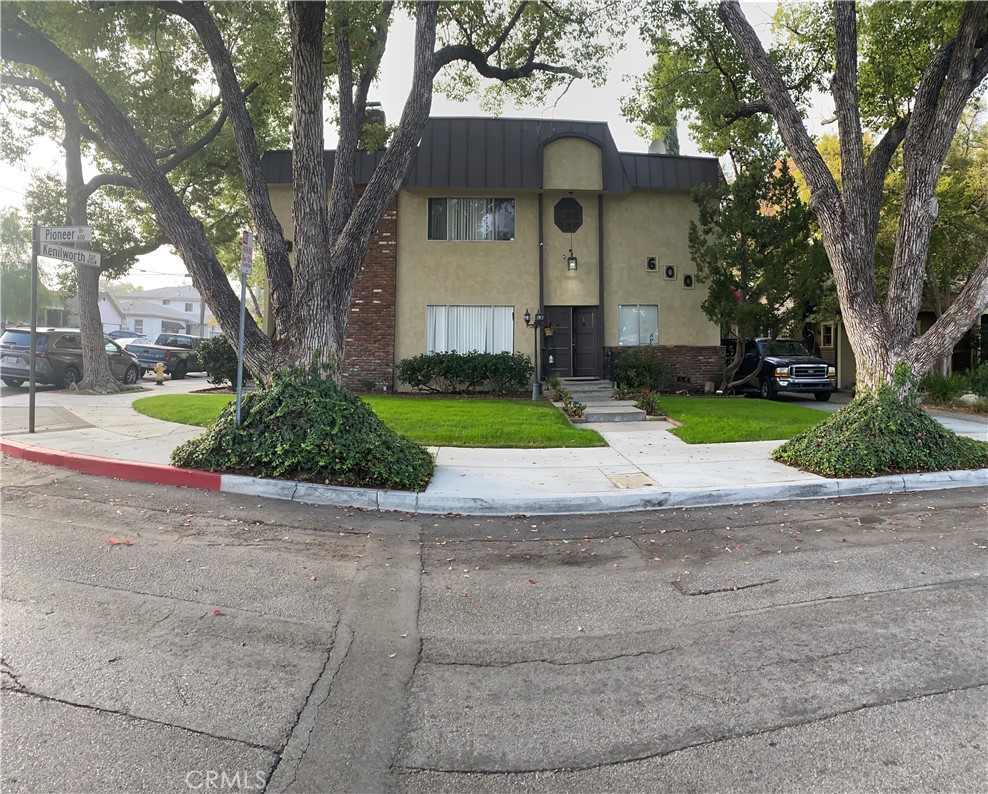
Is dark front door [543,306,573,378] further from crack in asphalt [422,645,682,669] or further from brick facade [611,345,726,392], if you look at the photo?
crack in asphalt [422,645,682,669]

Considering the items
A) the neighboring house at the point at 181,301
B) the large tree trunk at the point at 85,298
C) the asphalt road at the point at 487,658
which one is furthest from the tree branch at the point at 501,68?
the neighboring house at the point at 181,301

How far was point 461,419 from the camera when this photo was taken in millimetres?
10602

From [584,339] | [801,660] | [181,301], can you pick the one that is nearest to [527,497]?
[801,660]

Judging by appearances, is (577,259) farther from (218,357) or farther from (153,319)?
(153,319)

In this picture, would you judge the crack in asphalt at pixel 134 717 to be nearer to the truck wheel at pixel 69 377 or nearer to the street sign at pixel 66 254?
the street sign at pixel 66 254

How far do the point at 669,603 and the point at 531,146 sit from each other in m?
14.1

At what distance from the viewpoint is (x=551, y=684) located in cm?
289

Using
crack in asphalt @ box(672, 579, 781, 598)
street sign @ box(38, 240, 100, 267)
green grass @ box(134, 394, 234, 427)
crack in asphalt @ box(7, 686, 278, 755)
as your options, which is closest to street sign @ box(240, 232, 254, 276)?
green grass @ box(134, 394, 234, 427)

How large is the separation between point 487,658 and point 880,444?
20.6 ft

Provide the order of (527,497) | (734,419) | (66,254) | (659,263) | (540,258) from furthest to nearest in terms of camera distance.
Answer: (659,263)
(540,258)
(734,419)
(66,254)
(527,497)

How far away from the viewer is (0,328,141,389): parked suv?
15133mm

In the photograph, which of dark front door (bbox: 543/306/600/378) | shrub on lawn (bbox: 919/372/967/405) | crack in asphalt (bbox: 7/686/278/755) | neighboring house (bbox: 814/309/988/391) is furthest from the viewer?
neighboring house (bbox: 814/309/988/391)

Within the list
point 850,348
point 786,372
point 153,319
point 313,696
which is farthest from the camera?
point 153,319

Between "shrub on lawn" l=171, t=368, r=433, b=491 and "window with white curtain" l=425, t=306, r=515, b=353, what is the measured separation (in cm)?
905
